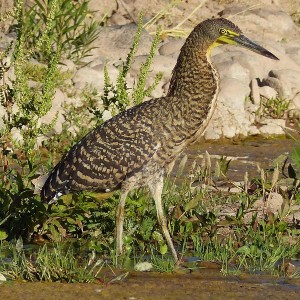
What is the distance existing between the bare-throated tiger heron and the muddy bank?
649 millimetres

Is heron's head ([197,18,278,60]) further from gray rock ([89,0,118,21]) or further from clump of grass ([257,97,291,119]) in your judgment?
gray rock ([89,0,118,21])

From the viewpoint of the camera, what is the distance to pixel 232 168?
1228cm

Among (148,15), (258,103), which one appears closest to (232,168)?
(258,103)

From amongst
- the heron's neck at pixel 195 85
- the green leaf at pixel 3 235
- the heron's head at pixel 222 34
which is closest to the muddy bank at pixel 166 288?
the green leaf at pixel 3 235

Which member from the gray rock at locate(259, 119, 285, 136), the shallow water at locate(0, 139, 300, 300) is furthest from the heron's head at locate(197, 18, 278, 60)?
the gray rock at locate(259, 119, 285, 136)

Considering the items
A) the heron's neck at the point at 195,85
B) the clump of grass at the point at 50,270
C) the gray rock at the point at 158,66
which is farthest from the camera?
the gray rock at the point at 158,66

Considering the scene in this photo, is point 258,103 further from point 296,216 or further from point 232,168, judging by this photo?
point 296,216

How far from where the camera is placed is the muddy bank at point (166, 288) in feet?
22.0

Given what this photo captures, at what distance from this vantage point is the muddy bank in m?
6.70

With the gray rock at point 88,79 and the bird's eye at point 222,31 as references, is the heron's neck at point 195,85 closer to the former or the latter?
the bird's eye at point 222,31

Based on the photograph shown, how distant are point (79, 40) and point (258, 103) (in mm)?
2876

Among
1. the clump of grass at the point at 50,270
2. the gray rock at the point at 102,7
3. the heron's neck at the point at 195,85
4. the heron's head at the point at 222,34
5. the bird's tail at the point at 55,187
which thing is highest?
the gray rock at the point at 102,7

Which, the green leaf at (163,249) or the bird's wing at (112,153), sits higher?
the bird's wing at (112,153)

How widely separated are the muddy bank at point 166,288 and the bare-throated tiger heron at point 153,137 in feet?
2.13
